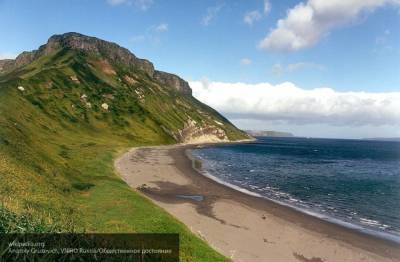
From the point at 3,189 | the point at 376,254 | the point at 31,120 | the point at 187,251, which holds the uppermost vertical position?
the point at 31,120

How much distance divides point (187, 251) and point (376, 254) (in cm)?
2159

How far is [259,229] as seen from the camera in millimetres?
43406

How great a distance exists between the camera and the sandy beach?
3581cm

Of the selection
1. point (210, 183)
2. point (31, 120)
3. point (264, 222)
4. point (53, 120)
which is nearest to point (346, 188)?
point (210, 183)

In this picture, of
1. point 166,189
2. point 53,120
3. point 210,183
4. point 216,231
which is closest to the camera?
point 216,231

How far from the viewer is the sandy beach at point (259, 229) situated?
117 ft

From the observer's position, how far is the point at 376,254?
37.2 meters

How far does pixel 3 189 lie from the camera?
30.6 metres

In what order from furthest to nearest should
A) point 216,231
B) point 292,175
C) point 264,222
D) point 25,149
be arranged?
1. point 292,175
2. point 25,149
3. point 264,222
4. point 216,231

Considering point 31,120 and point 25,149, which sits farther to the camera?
point 31,120

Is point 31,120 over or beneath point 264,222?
over

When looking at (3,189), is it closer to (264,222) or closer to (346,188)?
(264,222)

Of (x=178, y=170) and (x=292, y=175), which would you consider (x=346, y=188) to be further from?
(x=178, y=170)

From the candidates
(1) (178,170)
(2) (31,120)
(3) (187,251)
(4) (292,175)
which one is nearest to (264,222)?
(3) (187,251)
